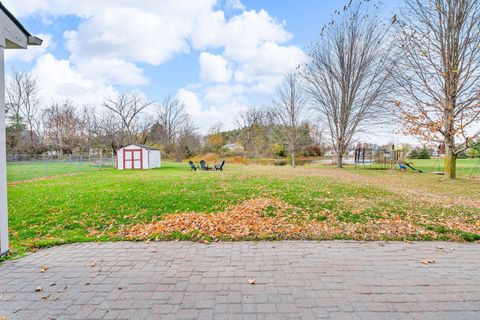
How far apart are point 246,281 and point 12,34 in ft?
16.2

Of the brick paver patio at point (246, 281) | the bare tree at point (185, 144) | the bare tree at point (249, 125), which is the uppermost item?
the bare tree at point (249, 125)

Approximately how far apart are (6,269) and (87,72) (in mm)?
19289

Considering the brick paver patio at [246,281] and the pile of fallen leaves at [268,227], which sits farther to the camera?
the pile of fallen leaves at [268,227]

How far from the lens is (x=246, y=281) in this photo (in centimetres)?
301

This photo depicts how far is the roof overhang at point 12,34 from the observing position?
143 inches

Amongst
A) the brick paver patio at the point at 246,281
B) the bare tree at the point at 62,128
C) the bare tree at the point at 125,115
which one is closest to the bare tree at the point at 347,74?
the brick paver patio at the point at 246,281

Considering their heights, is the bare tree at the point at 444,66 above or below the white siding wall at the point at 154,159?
above

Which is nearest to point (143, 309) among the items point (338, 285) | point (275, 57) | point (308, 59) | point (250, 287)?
point (250, 287)

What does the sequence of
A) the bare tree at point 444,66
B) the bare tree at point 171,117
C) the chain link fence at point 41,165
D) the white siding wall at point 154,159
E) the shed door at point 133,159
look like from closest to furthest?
the bare tree at point 444,66 → the chain link fence at point 41,165 → the shed door at point 133,159 → the white siding wall at point 154,159 → the bare tree at point 171,117

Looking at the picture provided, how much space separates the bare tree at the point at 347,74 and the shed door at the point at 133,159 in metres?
18.3

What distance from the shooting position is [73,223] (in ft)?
18.5

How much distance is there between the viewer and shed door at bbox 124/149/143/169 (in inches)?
963

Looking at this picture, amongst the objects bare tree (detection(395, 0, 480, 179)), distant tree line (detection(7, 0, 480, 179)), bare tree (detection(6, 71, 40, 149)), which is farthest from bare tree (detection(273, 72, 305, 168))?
bare tree (detection(6, 71, 40, 149))

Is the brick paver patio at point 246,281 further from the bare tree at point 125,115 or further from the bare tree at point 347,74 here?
the bare tree at point 125,115
